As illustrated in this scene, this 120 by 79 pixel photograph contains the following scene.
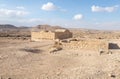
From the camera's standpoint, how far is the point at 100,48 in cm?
2111

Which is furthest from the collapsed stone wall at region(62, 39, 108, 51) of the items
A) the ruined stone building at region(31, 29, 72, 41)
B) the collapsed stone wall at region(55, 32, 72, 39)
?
the collapsed stone wall at region(55, 32, 72, 39)

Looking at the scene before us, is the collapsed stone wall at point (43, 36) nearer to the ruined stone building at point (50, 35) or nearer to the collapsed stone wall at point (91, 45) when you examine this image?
the ruined stone building at point (50, 35)

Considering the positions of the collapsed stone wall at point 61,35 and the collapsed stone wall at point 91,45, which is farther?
the collapsed stone wall at point 61,35

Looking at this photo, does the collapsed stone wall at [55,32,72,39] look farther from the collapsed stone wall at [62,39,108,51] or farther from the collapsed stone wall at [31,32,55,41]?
the collapsed stone wall at [62,39,108,51]

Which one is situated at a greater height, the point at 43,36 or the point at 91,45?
the point at 43,36

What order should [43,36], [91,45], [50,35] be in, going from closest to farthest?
1. [91,45]
2. [50,35]
3. [43,36]

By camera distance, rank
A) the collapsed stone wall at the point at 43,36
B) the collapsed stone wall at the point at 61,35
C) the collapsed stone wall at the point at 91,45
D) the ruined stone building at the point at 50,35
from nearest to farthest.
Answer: the collapsed stone wall at the point at 91,45 → the ruined stone building at the point at 50,35 → the collapsed stone wall at the point at 43,36 → the collapsed stone wall at the point at 61,35

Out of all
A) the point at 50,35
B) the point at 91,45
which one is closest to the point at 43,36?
the point at 50,35

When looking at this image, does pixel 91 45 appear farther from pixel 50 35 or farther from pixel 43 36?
pixel 43 36

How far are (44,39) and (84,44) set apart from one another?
13.9m

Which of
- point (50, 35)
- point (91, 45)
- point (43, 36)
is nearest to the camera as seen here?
point (91, 45)

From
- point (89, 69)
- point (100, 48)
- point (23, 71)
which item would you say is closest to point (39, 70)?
point (23, 71)

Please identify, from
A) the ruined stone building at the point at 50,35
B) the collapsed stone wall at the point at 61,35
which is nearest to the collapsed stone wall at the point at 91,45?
the ruined stone building at the point at 50,35

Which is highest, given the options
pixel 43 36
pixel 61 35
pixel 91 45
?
pixel 61 35
